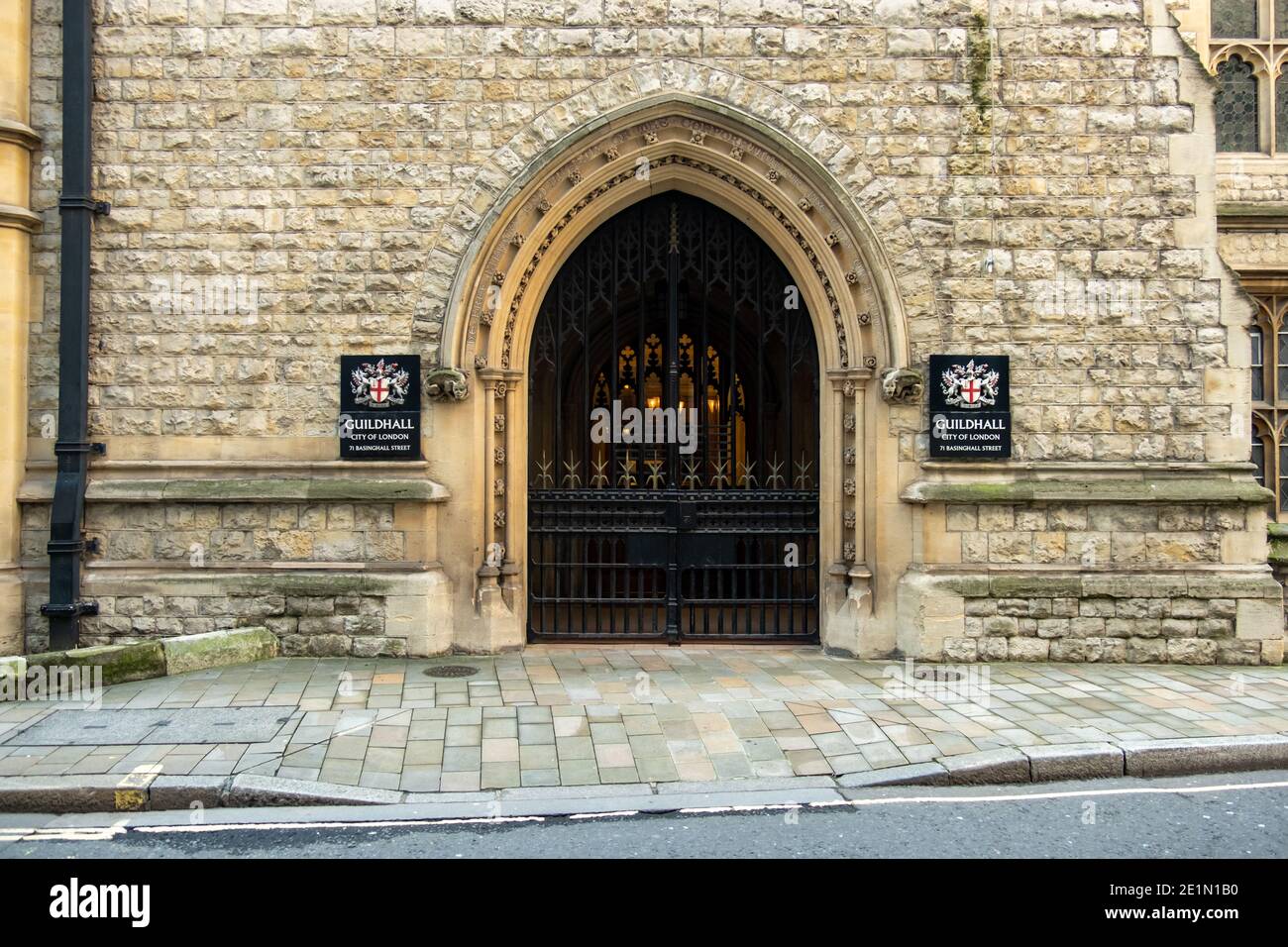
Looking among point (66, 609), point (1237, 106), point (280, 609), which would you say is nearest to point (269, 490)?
point (280, 609)

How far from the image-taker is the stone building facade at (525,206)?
844cm

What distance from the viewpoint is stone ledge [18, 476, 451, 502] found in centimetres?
833

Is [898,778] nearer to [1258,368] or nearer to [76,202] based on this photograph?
[1258,368]

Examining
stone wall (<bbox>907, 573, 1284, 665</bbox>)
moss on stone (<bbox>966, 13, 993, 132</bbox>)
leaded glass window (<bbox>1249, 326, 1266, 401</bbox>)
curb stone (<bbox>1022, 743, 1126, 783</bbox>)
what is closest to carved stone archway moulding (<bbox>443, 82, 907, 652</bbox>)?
stone wall (<bbox>907, 573, 1284, 665</bbox>)

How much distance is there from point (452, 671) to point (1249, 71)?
10.2 meters

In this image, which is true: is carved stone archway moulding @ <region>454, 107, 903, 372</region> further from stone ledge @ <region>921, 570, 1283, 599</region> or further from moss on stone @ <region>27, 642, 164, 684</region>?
moss on stone @ <region>27, 642, 164, 684</region>

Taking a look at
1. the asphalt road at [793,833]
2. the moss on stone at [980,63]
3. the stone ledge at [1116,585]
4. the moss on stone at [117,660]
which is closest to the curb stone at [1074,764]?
the asphalt road at [793,833]

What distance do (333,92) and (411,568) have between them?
4478 mm

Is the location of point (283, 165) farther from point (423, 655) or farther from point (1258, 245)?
point (1258, 245)

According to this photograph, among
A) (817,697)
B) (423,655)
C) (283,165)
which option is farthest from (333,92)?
(817,697)

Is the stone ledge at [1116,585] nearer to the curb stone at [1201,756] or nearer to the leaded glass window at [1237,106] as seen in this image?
the curb stone at [1201,756]

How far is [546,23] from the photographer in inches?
335

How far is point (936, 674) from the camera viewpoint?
789 centimetres

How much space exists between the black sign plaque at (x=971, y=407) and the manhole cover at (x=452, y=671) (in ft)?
15.2
